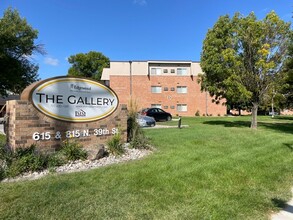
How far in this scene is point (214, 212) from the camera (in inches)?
159

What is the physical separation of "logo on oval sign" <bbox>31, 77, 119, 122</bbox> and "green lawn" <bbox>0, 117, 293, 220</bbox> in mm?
1993

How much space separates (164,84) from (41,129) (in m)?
37.3

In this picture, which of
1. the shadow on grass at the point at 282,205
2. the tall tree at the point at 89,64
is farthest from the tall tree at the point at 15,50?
the tall tree at the point at 89,64

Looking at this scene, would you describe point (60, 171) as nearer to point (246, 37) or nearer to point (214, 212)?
point (214, 212)

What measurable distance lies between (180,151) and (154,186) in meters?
3.52

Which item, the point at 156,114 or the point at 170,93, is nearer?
the point at 156,114

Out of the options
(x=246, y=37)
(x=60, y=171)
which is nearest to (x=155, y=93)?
(x=246, y=37)

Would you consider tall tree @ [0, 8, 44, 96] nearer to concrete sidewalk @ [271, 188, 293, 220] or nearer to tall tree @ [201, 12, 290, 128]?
tall tree @ [201, 12, 290, 128]

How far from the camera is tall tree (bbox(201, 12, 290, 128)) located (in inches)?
650

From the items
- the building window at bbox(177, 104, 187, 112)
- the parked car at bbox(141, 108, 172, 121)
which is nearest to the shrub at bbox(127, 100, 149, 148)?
the parked car at bbox(141, 108, 172, 121)

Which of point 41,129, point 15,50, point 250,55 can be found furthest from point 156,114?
point 41,129

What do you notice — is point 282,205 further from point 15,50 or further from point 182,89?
point 182,89

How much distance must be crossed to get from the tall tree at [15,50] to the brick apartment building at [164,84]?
584 inches

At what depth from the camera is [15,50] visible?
2783 cm
